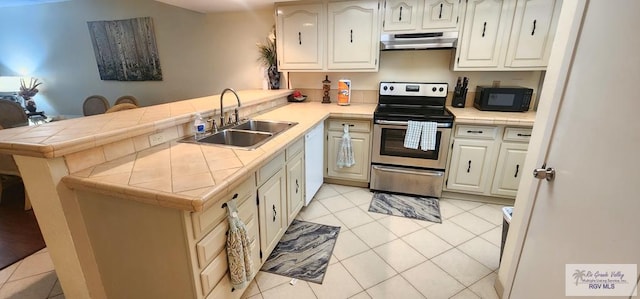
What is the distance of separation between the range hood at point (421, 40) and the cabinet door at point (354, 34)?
0.13 metres

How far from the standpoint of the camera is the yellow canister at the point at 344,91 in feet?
10.4

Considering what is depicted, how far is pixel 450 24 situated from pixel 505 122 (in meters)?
1.09

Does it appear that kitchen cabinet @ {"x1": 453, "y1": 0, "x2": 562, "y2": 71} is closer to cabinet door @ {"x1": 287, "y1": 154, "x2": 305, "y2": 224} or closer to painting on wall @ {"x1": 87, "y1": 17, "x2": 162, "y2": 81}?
cabinet door @ {"x1": 287, "y1": 154, "x2": 305, "y2": 224}

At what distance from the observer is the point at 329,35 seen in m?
2.99

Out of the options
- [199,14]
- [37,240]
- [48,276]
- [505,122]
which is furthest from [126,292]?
[199,14]

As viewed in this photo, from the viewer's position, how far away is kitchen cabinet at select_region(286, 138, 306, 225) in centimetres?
209

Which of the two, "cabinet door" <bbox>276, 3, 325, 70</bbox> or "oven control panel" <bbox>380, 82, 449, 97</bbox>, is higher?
"cabinet door" <bbox>276, 3, 325, 70</bbox>

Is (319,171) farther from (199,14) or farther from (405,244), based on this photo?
(199,14)

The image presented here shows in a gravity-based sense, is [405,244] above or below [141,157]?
below

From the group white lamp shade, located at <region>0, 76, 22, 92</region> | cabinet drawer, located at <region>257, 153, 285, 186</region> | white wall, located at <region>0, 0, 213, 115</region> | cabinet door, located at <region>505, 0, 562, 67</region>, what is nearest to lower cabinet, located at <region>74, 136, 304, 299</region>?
cabinet drawer, located at <region>257, 153, 285, 186</region>

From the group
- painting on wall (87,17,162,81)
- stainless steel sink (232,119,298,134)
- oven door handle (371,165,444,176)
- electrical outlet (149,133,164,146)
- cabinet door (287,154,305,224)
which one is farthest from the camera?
painting on wall (87,17,162,81)

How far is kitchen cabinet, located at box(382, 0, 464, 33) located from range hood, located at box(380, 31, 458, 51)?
44mm

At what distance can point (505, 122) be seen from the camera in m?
2.44

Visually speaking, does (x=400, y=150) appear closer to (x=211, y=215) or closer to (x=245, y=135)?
(x=245, y=135)
